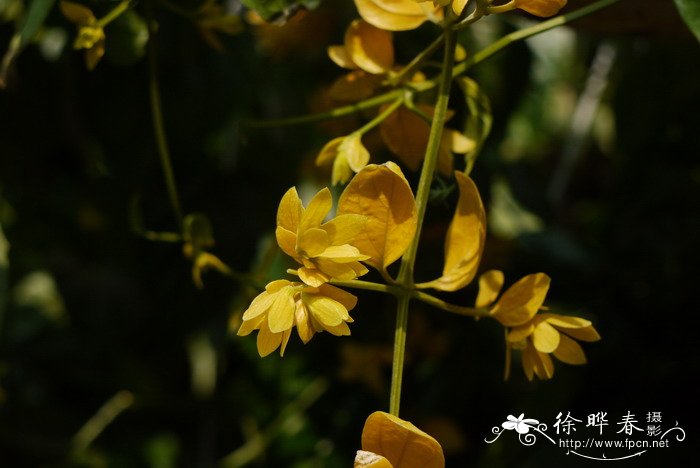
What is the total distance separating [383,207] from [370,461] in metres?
0.10

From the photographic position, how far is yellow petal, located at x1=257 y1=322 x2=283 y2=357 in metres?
0.30

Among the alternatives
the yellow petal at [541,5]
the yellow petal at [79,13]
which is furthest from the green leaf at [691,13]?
the yellow petal at [79,13]

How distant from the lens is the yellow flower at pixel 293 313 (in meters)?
0.30

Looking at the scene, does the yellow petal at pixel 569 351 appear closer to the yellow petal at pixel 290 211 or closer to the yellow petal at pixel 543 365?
the yellow petal at pixel 543 365

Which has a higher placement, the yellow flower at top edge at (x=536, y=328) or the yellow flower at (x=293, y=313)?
the yellow flower at (x=293, y=313)

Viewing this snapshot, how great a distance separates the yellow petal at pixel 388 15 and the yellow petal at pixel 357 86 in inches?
1.7

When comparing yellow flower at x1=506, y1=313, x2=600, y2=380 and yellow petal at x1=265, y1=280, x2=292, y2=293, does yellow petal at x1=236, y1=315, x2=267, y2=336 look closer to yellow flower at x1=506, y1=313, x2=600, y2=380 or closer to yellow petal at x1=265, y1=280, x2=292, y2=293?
yellow petal at x1=265, y1=280, x2=292, y2=293

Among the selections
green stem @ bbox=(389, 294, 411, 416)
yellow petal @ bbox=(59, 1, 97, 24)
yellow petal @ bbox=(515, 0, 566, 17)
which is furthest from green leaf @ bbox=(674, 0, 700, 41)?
yellow petal @ bbox=(59, 1, 97, 24)

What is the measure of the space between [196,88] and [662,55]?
1.48 ft

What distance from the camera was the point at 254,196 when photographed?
0.75 metres

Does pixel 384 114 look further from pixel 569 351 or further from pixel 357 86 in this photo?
pixel 569 351

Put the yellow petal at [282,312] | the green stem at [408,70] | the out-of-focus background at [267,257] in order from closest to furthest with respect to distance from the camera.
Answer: the yellow petal at [282,312]
the green stem at [408,70]
the out-of-focus background at [267,257]

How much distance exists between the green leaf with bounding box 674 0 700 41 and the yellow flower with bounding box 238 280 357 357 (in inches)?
8.5

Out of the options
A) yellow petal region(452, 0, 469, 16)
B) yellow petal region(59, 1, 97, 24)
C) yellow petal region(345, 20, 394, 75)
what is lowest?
yellow petal region(345, 20, 394, 75)
